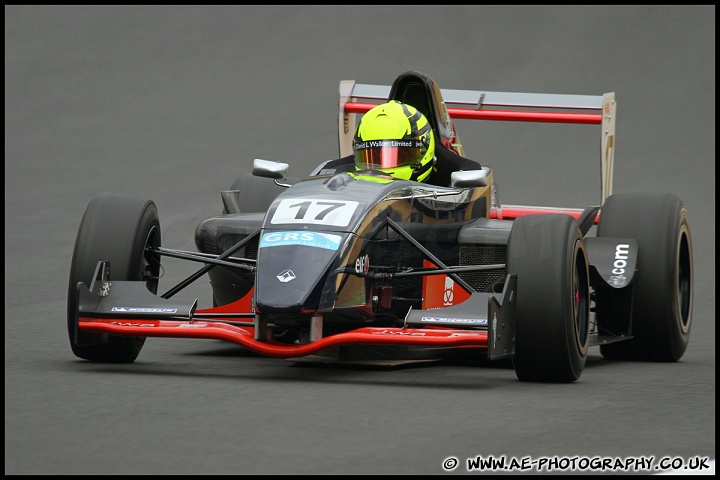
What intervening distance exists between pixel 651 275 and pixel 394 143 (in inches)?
84.7

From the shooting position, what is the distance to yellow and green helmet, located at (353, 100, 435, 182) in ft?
32.6

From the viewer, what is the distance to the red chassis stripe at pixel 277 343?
7852mm

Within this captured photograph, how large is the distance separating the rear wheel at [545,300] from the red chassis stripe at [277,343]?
330 mm

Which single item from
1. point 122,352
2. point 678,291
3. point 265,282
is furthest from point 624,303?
point 122,352

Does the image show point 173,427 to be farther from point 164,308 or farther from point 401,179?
point 401,179

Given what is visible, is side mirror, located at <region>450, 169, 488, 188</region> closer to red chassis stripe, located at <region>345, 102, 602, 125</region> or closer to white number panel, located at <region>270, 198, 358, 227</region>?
white number panel, located at <region>270, 198, 358, 227</region>

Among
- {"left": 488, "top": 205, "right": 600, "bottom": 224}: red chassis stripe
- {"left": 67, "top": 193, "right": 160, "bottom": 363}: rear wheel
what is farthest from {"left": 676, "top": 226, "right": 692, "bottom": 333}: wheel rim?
{"left": 67, "top": 193, "right": 160, "bottom": 363}: rear wheel

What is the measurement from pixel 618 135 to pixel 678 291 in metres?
14.3

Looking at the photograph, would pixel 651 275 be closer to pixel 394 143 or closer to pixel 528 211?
pixel 394 143

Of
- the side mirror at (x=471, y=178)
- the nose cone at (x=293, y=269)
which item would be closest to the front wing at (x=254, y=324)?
the nose cone at (x=293, y=269)

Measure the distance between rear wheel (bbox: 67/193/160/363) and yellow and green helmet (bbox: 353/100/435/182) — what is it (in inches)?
69.8

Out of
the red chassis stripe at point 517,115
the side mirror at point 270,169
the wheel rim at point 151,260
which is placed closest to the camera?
the wheel rim at point 151,260

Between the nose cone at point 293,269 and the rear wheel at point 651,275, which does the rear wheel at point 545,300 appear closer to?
the nose cone at point 293,269

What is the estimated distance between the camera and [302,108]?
2544 cm
